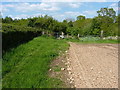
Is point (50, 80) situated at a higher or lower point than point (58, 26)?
lower

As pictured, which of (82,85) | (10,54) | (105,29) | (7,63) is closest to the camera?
(82,85)

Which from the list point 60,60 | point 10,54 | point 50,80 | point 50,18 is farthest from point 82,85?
point 50,18

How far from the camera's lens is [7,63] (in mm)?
6219

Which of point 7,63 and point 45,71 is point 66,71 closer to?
Answer: point 45,71

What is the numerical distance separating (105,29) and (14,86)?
86.2ft

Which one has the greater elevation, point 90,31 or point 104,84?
point 90,31

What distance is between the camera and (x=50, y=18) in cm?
3494

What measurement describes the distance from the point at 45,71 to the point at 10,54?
2.89m

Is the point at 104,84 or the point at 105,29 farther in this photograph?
the point at 105,29

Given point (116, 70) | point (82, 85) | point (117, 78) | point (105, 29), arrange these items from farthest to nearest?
1. point (105, 29)
2. point (116, 70)
3. point (117, 78)
4. point (82, 85)

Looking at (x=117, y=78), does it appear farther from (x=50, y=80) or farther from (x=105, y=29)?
(x=105, y=29)

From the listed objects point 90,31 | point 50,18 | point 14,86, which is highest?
point 50,18

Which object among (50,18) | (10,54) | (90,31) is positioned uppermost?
(50,18)

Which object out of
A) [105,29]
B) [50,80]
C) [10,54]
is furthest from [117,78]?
[105,29]
